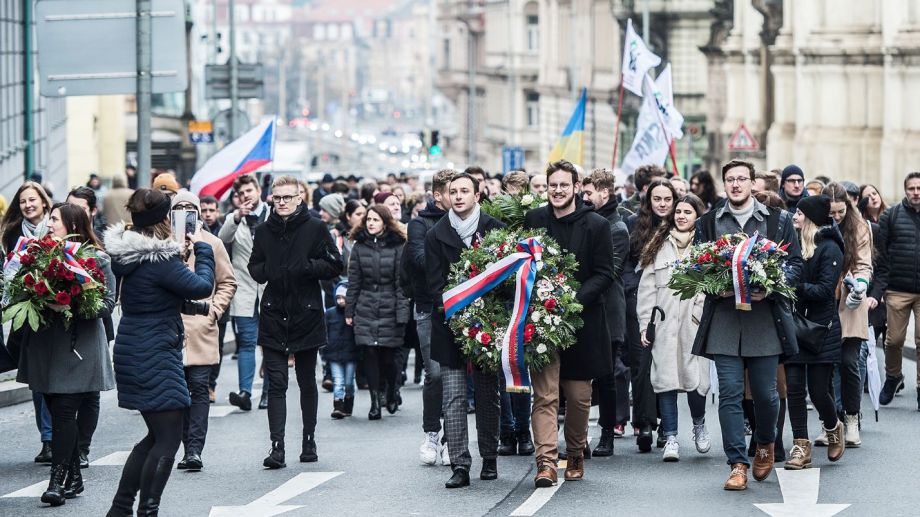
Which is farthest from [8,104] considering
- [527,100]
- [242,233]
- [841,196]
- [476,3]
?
[476,3]

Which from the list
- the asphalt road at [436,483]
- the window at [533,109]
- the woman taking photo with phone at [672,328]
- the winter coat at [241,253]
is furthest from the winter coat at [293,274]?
the window at [533,109]

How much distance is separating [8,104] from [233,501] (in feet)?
85.2

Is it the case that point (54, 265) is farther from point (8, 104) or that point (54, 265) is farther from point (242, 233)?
point (8, 104)

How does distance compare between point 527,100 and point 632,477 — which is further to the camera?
point 527,100

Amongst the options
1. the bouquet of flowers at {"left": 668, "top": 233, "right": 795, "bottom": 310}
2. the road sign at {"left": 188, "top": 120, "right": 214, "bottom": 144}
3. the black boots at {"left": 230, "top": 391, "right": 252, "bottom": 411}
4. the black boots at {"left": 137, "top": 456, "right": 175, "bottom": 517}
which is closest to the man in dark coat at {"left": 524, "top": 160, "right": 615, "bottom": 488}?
the bouquet of flowers at {"left": 668, "top": 233, "right": 795, "bottom": 310}

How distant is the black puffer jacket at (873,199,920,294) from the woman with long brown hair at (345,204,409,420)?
382cm

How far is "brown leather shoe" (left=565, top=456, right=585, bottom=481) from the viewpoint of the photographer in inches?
478

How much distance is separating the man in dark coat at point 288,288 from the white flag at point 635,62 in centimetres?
1375

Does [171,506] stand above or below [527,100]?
below

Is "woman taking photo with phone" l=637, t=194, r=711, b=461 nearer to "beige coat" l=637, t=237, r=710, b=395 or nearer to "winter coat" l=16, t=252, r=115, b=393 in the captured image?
"beige coat" l=637, t=237, r=710, b=395

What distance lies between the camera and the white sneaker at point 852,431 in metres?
13.6

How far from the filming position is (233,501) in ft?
38.2

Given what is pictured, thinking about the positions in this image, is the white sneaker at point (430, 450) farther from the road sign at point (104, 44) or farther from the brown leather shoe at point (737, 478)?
the road sign at point (104, 44)

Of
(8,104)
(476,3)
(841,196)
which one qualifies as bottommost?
(841,196)
